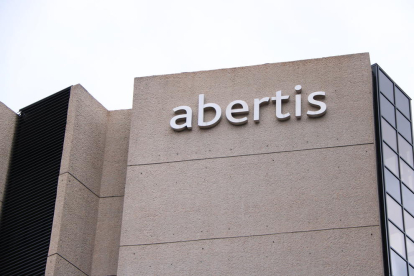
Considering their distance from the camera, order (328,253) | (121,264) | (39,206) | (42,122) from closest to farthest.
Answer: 1. (328,253)
2. (121,264)
3. (39,206)
4. (42,122)

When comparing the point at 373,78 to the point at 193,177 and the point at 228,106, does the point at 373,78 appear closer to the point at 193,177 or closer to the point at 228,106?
the point at 228,106

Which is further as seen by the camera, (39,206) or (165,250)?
(39,206)

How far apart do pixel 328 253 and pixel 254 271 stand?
6.14 ft

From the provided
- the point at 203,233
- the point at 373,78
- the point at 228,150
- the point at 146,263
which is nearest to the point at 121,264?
the point at 146,263

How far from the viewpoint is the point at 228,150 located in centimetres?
→ 2247

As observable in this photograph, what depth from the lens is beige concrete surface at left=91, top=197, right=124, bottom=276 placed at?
894 inches

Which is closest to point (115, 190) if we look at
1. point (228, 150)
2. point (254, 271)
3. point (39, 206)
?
point (39, 206)

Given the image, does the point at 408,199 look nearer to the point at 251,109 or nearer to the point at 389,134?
the point at 389,134

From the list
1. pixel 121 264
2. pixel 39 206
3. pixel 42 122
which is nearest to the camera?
pixel 121 264

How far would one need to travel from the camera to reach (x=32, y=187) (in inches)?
928

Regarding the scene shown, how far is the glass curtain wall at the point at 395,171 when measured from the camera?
2089 cm

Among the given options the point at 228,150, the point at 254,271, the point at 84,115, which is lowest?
the point at 254,271

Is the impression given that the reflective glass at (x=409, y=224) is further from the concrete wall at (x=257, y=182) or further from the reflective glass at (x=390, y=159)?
the concrete wall at (x=257, y=182)

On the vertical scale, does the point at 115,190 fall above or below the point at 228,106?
below
